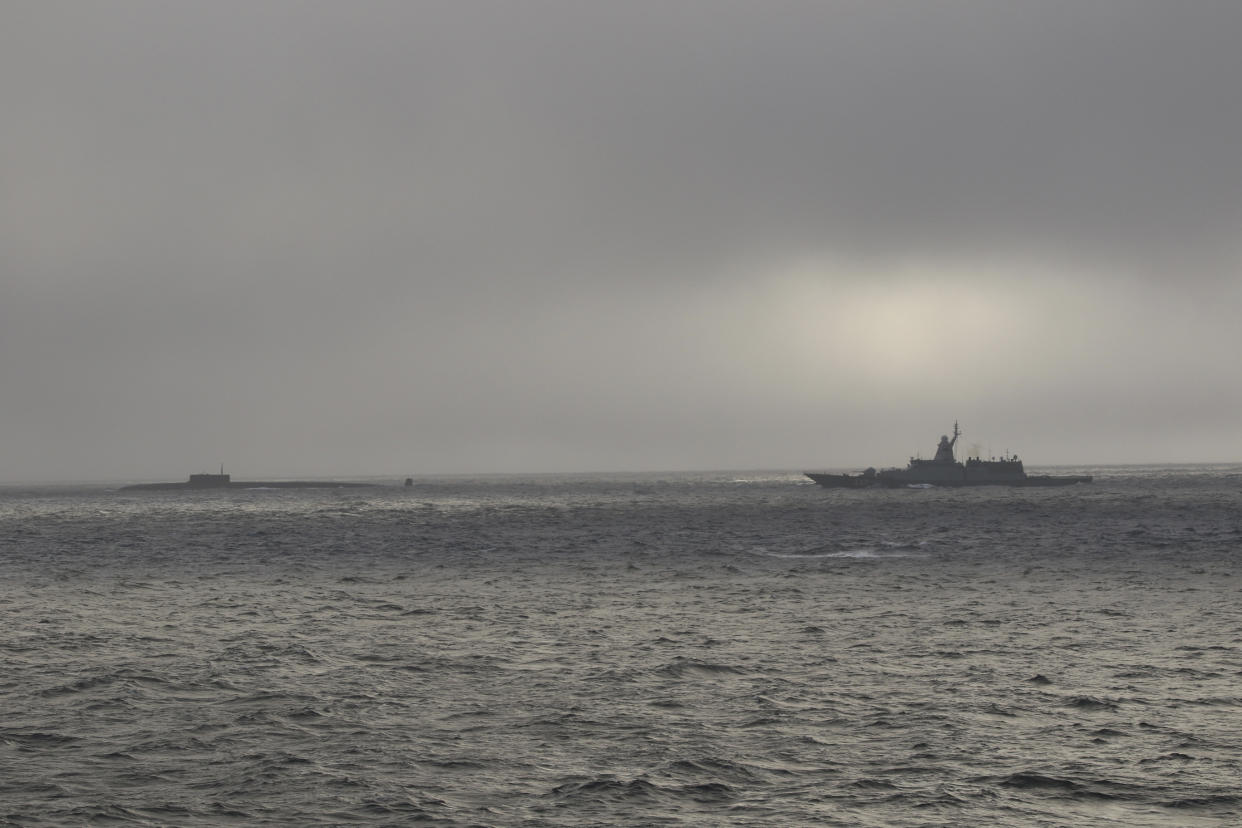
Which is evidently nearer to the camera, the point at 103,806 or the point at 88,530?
the point at 103,806

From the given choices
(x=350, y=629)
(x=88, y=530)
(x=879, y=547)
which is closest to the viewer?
(x=350, y=629)

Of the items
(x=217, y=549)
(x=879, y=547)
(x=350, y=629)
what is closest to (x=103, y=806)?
(x=350, y=629)

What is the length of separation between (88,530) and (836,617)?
95439 millimetres

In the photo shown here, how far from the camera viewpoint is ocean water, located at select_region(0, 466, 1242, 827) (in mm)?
17297

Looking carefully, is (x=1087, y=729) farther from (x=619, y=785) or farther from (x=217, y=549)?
(x=217, y=549)

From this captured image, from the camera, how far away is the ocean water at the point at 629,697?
17297mm

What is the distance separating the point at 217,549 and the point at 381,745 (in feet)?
215

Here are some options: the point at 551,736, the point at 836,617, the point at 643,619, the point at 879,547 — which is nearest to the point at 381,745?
the point at 551,736

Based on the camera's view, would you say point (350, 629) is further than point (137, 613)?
No

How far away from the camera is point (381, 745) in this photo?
20.9 metres

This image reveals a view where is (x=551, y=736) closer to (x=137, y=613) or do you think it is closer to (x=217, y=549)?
(x=137, y=613)

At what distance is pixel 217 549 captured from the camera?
81.2 m

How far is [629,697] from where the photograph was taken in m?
25.3

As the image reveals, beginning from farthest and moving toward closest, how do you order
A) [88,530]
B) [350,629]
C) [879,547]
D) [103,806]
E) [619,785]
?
[88,530] < [879,547] < [350,629] < [619,785] < [103,806]
